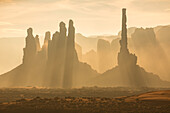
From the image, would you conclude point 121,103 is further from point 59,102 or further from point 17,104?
point 17,104

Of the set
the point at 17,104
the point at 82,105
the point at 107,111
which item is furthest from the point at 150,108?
the point at 17,104

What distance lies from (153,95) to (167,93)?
2956 millimetres

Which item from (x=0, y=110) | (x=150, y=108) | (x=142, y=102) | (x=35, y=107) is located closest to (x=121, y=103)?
(x=142, y=102)

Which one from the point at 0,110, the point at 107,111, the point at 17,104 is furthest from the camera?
the point at 17,104

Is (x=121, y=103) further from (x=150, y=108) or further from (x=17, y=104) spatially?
(x=17, y=104)

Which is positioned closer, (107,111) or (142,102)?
(107,111)

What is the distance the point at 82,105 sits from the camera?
7025 centimetres

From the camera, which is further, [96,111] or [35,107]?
[35,107]

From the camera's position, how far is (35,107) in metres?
69.2

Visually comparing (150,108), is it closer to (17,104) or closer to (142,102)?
(142,102)

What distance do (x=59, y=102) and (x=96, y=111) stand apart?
14.3 m

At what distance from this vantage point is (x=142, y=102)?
70.5m

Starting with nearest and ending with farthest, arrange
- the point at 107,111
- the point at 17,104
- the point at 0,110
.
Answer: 1. the point at 107,111
2. the point at 0,110
3. the point at 17,104

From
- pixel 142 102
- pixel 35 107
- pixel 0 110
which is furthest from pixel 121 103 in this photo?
pixel 0 110
